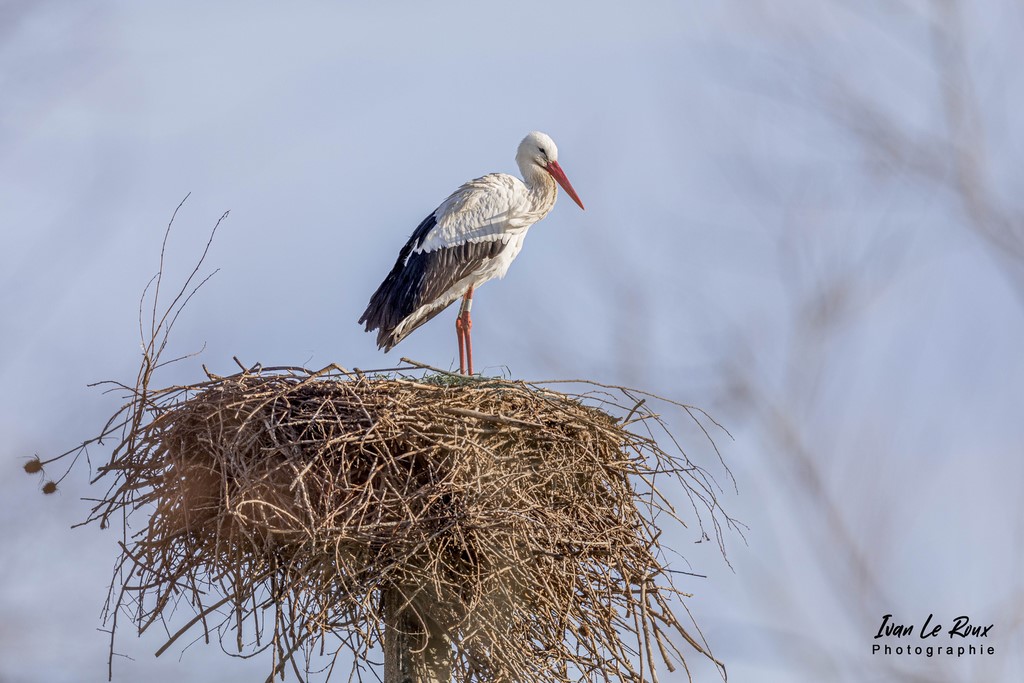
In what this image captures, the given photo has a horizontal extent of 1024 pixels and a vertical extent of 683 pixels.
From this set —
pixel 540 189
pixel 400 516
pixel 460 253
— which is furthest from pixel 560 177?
pixel 400 516

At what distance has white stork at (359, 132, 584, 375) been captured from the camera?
9148 mm

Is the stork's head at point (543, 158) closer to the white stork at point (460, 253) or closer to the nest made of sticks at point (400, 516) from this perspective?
the white stork at point (460, 253)

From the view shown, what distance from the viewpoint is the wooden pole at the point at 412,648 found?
5.86 meters

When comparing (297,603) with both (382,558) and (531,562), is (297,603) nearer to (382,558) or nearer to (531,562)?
(382,558)

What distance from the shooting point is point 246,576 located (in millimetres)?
5426

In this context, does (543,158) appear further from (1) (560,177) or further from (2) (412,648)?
(2) (412,648)

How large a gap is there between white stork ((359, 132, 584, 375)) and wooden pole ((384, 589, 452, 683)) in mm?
3205

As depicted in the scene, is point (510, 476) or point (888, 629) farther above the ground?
point (510, 476)

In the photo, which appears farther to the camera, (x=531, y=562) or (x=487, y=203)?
(x=487, y=203)

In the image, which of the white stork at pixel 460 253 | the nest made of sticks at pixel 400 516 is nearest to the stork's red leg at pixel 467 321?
the white stork at pixel 460 253

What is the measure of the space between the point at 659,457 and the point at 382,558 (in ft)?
5.44

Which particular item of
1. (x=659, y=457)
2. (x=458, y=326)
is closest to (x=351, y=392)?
(x=659, y=457)

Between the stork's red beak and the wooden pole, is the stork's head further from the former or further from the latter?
the wooden pole

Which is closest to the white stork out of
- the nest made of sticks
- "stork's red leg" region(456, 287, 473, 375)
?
"stork's red leg" region(456, 287, 473, 375)
